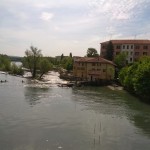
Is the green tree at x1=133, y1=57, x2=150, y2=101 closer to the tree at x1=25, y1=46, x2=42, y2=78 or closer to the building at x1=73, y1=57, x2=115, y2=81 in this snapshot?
the building at x1=73, y1=57, x2=115, y2=81

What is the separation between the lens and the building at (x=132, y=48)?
109m

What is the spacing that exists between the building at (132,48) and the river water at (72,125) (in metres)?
62.5

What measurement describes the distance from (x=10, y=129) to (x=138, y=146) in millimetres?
13072

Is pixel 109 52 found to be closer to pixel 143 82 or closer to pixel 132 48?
pixel 132 48

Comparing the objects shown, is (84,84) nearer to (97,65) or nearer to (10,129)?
(97,65)

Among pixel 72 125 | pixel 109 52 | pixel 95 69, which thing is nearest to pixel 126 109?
pixel 72 125

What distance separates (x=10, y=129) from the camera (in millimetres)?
29672

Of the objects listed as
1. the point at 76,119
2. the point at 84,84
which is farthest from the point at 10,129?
the point at 84,84

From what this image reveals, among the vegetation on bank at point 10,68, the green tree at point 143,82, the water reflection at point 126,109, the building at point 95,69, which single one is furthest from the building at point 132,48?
the water reflection at point 126,109

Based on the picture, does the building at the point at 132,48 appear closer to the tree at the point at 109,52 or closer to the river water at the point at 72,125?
the tree at the point at 109,52

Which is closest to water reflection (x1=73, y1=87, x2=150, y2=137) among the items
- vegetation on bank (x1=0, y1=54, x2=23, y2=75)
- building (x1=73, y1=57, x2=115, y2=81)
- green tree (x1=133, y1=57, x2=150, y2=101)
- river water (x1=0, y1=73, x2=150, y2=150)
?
river water (x1=0, y1=73, x2=150, y2=150)

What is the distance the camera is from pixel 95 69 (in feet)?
297

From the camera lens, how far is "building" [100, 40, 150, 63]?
10925cm

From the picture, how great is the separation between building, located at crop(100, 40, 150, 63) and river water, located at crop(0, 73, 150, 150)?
62.5 metres
